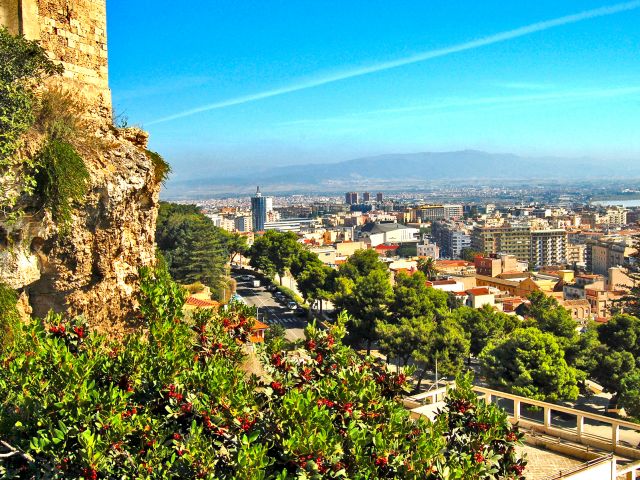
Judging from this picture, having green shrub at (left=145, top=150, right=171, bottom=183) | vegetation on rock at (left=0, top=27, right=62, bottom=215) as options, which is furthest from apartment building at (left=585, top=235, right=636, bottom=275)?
vegetation on rock at (left=0, top=27, right=62, bottom=215)

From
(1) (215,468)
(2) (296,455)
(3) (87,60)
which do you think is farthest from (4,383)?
(3) (87,60)

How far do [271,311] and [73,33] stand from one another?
31181 mm

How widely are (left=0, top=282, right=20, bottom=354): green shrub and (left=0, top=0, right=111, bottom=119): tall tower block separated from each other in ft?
10.9

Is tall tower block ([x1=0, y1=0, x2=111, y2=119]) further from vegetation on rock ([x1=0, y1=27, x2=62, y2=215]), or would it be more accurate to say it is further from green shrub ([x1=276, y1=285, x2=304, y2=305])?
green shrub ([x1=276, y1=285, x2=304, y2=305])

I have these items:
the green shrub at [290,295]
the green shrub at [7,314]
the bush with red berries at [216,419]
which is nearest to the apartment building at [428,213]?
the green shrub at [290,295]

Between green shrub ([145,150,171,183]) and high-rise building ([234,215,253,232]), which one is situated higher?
green shrub ([145,150,171,183])

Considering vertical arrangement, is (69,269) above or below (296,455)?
above

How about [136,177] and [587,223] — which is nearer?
[136,177]

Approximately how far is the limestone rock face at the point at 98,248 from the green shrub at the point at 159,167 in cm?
46

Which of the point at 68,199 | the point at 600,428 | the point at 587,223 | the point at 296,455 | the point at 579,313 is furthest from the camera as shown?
the point at 587,223

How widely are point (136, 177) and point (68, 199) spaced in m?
1.29

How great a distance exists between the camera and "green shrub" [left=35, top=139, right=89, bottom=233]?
8086 mm

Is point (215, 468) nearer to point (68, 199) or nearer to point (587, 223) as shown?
point (68, 199)

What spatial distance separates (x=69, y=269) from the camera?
346 inches
